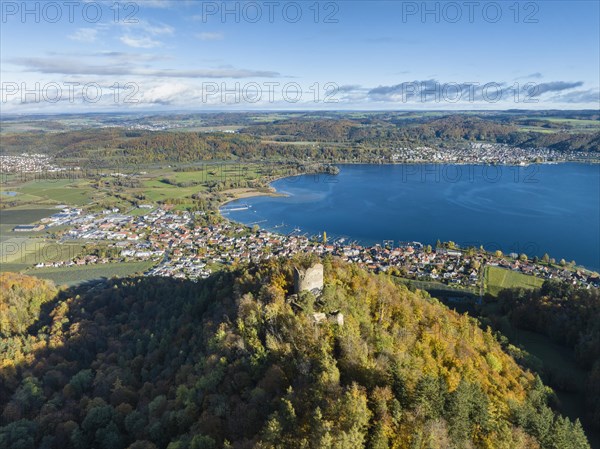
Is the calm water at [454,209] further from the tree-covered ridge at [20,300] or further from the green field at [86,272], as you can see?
the tree-covered ridge at [20,300]

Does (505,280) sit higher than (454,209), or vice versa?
A: (454,209)

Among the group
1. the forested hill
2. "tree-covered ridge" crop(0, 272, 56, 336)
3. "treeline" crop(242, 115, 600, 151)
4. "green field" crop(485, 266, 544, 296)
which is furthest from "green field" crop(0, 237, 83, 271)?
"treeline" crop(242, 115, 600, 151)

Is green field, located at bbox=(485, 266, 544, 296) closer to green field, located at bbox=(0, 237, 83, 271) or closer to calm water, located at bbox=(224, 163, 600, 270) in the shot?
calm water, located at bbox=(224, 163, 600, 270)

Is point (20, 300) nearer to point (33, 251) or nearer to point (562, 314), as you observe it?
point (33, 251)

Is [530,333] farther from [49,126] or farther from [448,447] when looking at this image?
[49,126]

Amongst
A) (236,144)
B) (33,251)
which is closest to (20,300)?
(33,251)

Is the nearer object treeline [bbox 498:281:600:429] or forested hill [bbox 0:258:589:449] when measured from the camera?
forested hill [bbox 0:258:589:449]

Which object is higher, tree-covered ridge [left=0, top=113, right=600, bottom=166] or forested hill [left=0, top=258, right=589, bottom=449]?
tree-covered ridge [left=0, top=113, right=600, bottom=166]
